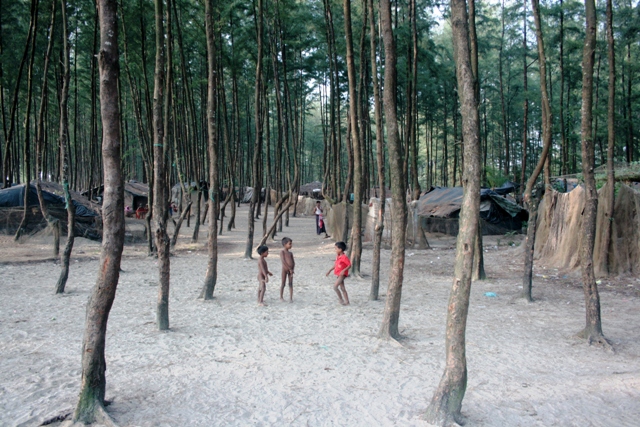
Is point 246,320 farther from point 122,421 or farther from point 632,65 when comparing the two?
point 632,65

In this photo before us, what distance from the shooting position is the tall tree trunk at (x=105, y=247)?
3.79m

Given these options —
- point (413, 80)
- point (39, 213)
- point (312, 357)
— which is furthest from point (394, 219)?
point (39, 213)

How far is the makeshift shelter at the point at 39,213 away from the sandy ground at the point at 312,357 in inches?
230

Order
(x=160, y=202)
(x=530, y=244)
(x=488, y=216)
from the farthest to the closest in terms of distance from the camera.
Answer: (x=488, y=216) → (x=530, y=244) → (x=160, y=202)

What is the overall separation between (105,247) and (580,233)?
1077 cm

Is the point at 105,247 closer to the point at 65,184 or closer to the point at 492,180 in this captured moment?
the point at 65,184

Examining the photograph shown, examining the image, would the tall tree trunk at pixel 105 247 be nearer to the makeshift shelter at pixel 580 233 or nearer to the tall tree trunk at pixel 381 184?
the tall tree trunk at pixel 381 184

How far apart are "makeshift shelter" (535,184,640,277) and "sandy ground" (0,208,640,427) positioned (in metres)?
0.57

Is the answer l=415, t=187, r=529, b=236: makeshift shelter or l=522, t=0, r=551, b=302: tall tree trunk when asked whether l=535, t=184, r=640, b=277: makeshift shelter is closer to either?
l=522, t=0, r=551, b=302: tall tree trunk

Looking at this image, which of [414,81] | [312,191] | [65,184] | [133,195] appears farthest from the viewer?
[312,191]

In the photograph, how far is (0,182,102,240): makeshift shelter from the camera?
50.2 feet

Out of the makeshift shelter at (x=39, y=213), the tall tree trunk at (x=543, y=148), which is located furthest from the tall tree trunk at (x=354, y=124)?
the makeshift shelter at (x=39, y=213)

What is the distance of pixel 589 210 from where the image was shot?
6.28m

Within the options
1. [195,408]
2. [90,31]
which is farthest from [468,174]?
[90,31]
